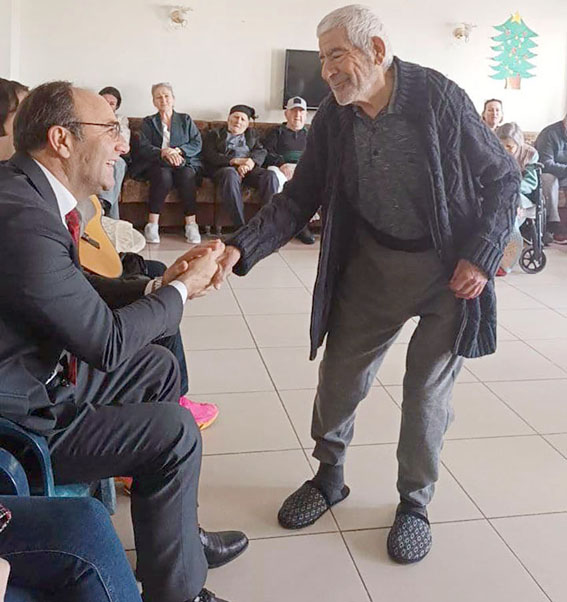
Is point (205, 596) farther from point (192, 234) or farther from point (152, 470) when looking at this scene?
point (192, 234)

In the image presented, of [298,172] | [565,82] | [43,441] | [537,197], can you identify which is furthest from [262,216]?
[565,82]

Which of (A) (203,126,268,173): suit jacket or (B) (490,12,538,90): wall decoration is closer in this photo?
(A) (203,126,268,173): suit jacket

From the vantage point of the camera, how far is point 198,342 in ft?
11.0

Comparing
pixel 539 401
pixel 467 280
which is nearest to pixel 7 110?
pixel 467 280

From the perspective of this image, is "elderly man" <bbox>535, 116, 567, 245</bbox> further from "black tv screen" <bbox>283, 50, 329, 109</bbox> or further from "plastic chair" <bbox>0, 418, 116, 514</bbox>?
"plastic chair" <bbox>0, 418, 116, 514</bbox>

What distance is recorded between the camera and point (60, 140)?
1.46 m

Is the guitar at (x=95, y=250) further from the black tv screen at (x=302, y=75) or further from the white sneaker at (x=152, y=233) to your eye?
the black tv screen at (x=302, y=75)

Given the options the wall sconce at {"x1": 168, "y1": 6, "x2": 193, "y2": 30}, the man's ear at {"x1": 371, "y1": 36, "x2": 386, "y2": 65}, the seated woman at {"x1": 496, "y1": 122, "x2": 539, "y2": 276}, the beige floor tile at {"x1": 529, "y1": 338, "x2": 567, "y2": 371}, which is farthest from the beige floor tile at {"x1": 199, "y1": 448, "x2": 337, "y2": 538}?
the wall sconce at {"x1": 168, "y1": 6, "x2": 193, "y2": 30}

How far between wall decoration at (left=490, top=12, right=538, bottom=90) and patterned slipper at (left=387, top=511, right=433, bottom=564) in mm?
6052

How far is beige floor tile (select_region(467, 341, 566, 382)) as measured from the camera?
3041 millimetres

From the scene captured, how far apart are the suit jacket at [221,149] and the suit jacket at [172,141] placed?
0.28 ft

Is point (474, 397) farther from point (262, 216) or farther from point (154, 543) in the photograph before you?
point (154, 543)

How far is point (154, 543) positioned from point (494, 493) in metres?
1.15

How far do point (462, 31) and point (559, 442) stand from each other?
209 inches
